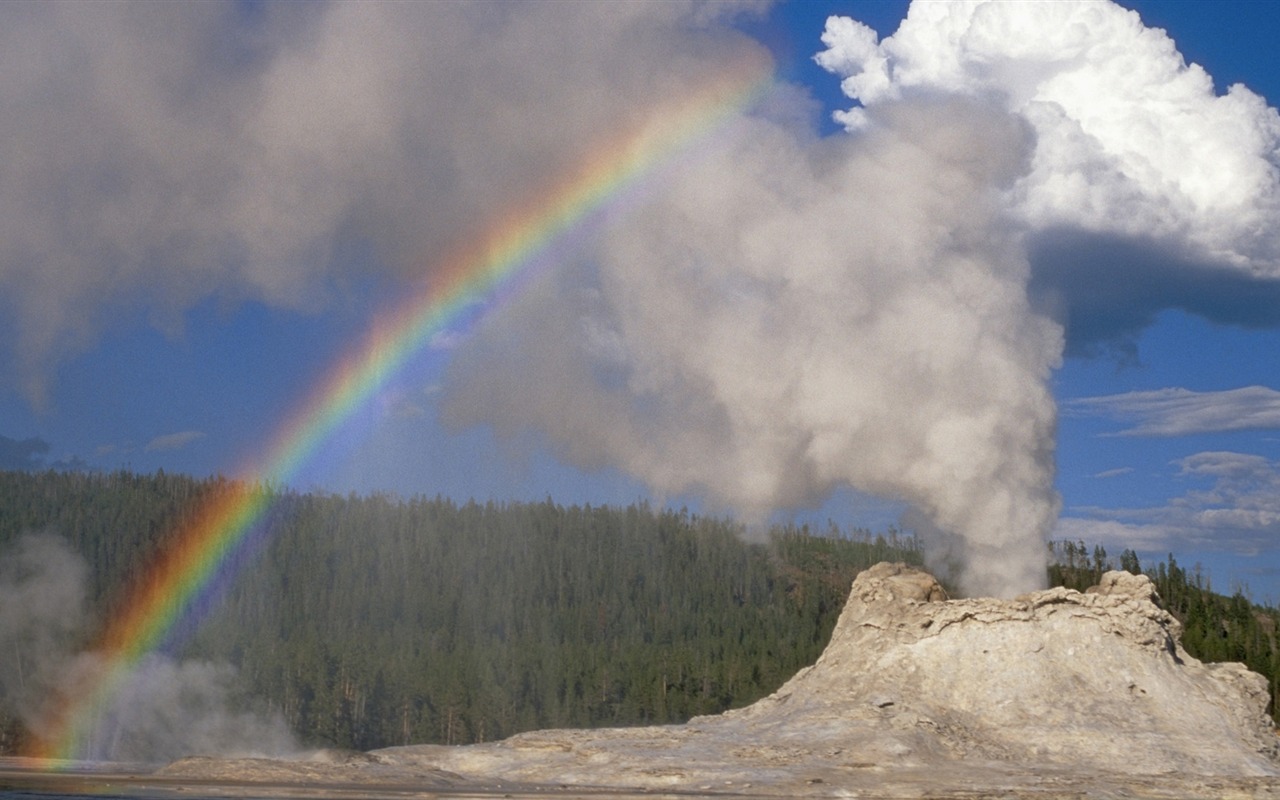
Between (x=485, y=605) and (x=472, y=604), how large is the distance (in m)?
1.38

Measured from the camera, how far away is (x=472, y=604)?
448ft

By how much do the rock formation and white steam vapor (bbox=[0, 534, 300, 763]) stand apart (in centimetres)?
3102

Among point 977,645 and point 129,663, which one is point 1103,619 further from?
point 129,663

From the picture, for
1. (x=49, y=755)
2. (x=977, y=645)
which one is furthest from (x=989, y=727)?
(x=49, y=755)

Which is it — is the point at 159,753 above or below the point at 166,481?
below

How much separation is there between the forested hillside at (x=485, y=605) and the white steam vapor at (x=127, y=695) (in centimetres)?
282

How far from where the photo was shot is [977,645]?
161ft

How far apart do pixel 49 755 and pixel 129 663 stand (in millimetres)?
12675

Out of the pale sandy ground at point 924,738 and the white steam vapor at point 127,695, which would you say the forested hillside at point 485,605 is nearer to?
the white steam vapor at point 127,695

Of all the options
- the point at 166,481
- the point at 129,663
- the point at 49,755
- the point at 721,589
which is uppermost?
the point at 166,481

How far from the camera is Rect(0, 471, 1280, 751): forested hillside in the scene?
96.7 m

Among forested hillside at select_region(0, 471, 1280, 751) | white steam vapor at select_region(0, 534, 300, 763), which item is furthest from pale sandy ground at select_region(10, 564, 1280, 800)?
forested hillside at select_region(0, 471, 1280, 751)

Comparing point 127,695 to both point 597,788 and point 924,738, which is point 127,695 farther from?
point 924,738

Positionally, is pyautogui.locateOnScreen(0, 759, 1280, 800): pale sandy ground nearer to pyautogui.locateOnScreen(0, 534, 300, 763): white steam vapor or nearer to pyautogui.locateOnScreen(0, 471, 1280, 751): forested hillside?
pyautogui.locateOnScreen(0, 534, 300, 763): white steam vapor
